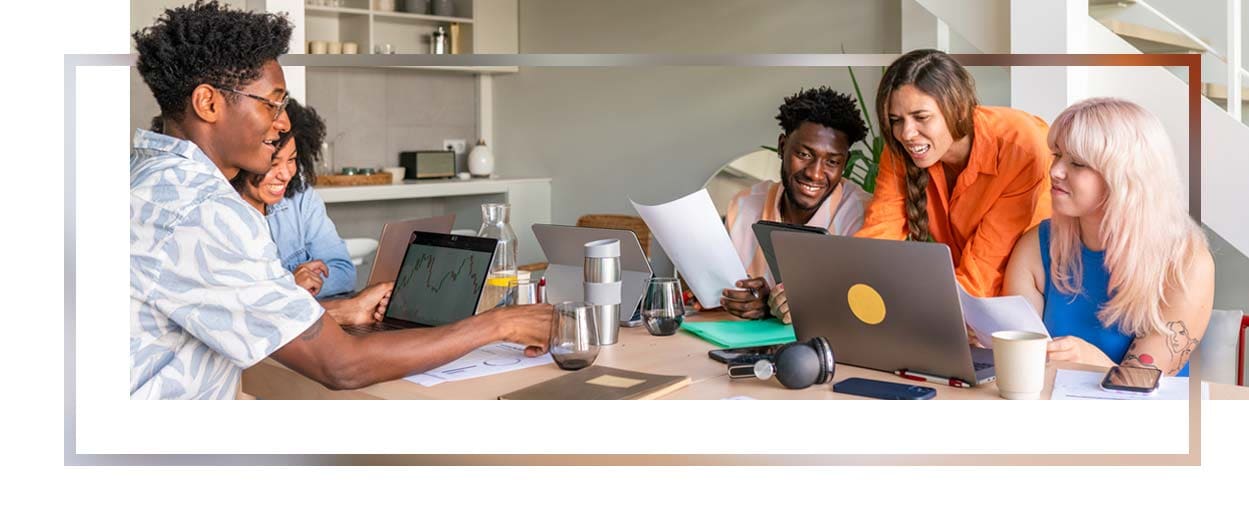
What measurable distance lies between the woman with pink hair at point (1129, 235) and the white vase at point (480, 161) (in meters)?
4.50

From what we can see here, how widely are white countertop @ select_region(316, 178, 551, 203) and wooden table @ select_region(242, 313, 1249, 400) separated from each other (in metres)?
3.25

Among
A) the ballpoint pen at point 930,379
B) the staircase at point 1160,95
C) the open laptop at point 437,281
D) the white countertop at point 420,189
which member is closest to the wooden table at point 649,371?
the ballpoint pen at point 930,379

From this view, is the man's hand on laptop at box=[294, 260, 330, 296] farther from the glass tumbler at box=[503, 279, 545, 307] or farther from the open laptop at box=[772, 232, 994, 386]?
the open laptop at box=[772, 232, 994, 386]

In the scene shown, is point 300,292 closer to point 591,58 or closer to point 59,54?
point 59,54

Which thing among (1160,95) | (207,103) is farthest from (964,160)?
(207,103)

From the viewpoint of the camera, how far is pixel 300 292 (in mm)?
1691

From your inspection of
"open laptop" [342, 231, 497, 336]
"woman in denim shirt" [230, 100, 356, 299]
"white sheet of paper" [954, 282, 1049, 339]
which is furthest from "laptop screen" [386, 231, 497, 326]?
"white sheet of paper" [954, 282, 1049, 339]

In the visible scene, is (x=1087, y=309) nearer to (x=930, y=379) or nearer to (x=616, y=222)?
(x=930, y=379)

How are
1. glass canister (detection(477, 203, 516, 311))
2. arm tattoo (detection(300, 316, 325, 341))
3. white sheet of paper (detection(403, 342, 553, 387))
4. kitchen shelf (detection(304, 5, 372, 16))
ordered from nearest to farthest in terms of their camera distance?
arm tattoo (detection(300, 316, 325, 341)) → white sheet of paper (detection(403, 342, 553, 387)) → glass canister (detection(477, 203, 516, 311)) → kitchen shelf (detection(304, 5, 372, 16))

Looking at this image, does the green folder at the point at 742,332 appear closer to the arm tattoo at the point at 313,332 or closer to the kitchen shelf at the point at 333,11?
the arm tattoo at the point at 313,332

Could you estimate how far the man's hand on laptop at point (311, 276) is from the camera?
107 inches

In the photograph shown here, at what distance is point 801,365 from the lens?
170 centimetres

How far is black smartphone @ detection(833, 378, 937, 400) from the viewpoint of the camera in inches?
63.7
